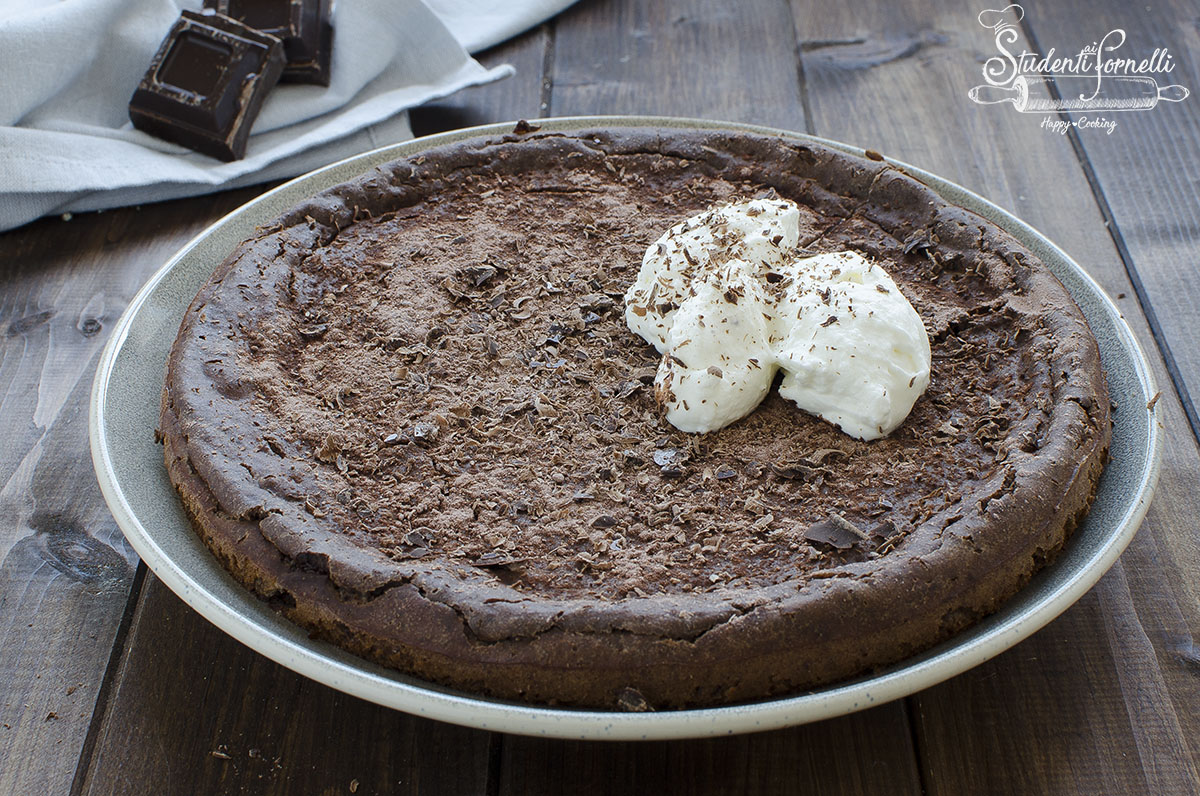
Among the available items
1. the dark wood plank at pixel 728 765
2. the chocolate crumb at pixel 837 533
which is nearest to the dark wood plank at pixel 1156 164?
the chocolate crumb at pixel 837 533

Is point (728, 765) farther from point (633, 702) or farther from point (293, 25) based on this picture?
point (293, 25)

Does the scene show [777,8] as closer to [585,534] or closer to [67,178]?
[67,178]

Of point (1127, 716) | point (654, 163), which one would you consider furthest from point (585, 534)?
point (654, 163)

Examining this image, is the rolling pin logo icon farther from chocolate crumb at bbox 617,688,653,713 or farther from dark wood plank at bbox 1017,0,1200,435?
chocolate crumb at bbox 617,688,653,713

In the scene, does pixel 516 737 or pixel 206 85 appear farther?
pixel 206 85

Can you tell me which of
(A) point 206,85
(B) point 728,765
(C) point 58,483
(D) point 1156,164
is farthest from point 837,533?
(A) point 206,85

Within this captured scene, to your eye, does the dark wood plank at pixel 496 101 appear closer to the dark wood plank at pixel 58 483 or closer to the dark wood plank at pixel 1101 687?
the dark wood plank at pixel 58 483
